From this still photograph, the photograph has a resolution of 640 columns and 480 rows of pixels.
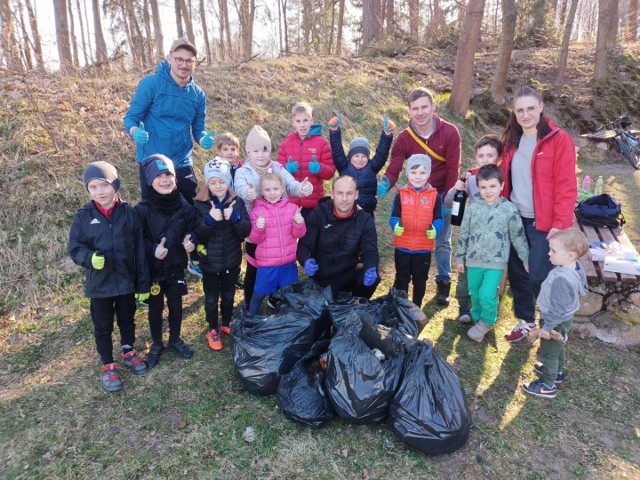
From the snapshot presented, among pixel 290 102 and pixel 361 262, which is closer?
pixel 361 262

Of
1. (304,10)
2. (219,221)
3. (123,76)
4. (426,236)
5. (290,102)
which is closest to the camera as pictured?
(219,221)

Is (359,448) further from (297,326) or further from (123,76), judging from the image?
(123,76)

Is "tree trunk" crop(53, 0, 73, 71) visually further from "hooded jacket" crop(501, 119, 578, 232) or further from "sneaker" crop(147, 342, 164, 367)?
"hooded jacket" crop(501, 119, 578, 232)

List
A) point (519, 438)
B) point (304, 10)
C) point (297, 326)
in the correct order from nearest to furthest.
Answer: point (519, 438), point (297, 326), point (304, 10)

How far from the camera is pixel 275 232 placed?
136 inches

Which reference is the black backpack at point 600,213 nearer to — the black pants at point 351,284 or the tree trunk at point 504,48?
the black pants at point 351,284

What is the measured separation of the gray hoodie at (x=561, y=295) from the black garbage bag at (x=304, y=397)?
5.14 feet

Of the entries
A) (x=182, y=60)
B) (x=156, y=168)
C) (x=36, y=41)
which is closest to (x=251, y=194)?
(x=156, y=168)

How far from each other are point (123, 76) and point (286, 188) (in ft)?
16.4

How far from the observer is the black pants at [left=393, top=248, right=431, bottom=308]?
11.8 feet

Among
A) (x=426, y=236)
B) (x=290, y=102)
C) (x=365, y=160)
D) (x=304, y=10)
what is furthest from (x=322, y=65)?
(x=304, y=10)

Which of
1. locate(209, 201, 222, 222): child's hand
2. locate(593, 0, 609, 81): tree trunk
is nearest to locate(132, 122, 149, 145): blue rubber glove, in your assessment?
locate(209, 201, 222, 222): child's hand

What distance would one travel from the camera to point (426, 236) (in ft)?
11.6

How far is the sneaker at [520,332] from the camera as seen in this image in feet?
11.8
